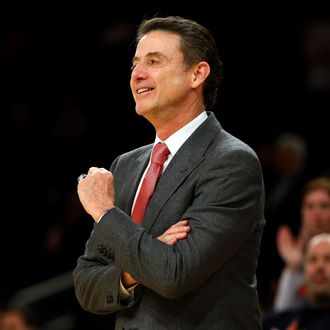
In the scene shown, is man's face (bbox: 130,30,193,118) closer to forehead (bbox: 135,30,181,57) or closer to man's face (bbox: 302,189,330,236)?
forehead (bbox: 135,30,181,57)

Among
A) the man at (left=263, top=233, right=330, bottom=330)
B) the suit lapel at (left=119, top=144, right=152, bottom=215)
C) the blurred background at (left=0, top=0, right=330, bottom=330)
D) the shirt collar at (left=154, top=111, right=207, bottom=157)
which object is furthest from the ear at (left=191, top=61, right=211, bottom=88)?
the blurred background at (left=0, top=0, right=330, bottom=330)

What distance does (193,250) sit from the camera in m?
2.73

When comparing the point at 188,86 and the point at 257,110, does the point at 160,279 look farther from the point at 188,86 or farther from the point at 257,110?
the point at 257,110

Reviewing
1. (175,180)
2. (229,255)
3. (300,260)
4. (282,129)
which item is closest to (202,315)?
(229,255)

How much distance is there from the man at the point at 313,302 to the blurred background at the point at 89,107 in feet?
5.39

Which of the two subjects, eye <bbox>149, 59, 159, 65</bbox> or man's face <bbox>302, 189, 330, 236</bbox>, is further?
man's face <bbox>302, 189, 330, 236</bbox>

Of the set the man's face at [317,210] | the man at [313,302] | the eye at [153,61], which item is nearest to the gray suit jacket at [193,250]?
the eye at [153,61]

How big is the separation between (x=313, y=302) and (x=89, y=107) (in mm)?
4495

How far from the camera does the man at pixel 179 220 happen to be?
8.99 ft

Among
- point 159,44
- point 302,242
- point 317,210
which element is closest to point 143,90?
point 159,44

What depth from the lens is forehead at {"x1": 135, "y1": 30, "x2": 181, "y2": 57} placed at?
10.1 ft

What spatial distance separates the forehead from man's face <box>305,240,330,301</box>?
263 centimetres

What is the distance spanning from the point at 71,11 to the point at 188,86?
6827mm

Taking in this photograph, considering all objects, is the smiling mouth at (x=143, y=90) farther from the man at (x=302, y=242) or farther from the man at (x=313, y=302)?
the man at (x=302, y=242)
